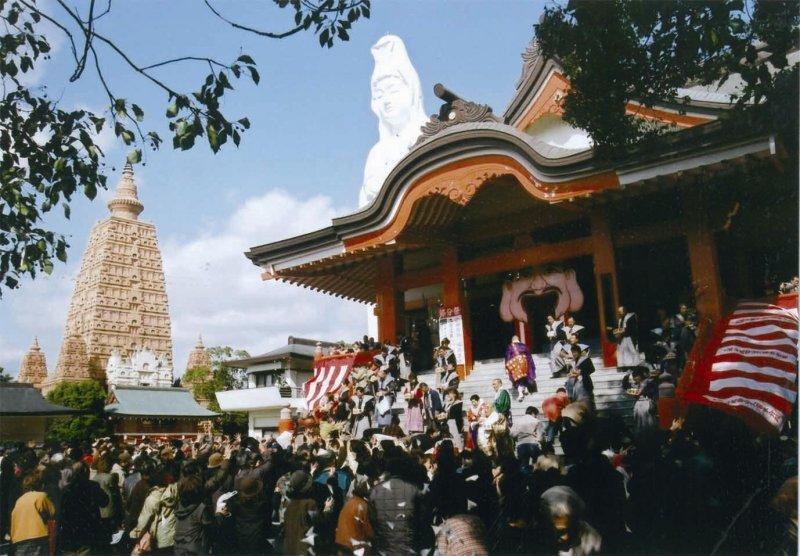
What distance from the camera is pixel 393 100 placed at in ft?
112

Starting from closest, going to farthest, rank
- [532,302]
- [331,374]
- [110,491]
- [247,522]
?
[247,522] < [110,491] < [331,374] < [532,302]

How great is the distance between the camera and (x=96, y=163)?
223 inches

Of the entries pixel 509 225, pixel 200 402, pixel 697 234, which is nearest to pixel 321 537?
pixel 697 234

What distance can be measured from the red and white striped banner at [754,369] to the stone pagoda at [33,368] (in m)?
55.4

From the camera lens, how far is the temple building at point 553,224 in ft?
39.2

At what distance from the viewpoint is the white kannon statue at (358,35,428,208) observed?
109 feet

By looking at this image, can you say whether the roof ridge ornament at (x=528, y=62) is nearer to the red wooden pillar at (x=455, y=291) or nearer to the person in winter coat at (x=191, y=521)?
the red wooden pillar at (x=455, y=291)

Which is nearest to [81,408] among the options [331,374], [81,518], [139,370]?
[139,370]

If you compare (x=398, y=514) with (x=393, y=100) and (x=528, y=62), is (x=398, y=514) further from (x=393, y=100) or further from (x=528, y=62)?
(x=393, y=100)

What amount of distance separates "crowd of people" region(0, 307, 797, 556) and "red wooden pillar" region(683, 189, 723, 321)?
3454 mm

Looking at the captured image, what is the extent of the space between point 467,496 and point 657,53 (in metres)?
4.78

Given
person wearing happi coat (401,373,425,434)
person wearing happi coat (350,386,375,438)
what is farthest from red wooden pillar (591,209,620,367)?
person wearing happi coat (350,386,375,438)

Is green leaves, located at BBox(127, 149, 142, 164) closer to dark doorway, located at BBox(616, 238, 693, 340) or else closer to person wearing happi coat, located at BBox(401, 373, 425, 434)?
person wearing happi coat, located at BBox(401, 373, 425, 434)

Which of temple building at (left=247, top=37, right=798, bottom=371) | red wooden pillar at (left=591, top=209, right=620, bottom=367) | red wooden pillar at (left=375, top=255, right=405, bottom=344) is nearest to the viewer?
temple building at (left=247, top=37, right=798, bottom=371)
